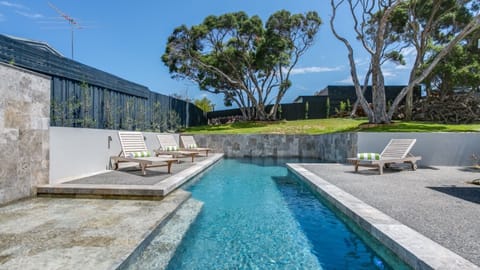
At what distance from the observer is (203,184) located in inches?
262

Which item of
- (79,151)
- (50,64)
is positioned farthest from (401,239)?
(50,64)

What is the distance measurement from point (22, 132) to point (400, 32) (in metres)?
20.6

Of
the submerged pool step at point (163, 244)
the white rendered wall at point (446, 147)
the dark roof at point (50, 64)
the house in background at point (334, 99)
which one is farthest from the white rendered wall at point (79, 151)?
the house in background at point (334, 99)

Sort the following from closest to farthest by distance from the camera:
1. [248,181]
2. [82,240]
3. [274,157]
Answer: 1. [82,240]
2. [248,181]
3. [274,157]

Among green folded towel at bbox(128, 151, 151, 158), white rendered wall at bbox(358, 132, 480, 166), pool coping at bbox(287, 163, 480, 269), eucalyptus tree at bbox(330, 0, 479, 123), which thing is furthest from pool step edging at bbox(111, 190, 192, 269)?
eucalyptus tree at bbox(330, 0, 479, 123)

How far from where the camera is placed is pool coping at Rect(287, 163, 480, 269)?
2.18 meters

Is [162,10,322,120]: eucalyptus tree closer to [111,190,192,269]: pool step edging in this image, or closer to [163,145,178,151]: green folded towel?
[163,145,178,151]: green folded towel

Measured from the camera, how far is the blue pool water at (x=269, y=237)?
109 inches

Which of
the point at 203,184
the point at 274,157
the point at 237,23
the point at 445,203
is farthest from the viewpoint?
the point at 237,23

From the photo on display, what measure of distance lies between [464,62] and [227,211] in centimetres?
1873

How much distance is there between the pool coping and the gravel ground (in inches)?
5.8

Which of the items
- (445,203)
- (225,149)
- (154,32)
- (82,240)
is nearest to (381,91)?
(225,149)

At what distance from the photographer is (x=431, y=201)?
4.21 metres

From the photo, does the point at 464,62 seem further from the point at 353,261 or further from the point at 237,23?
the point at 353,261
